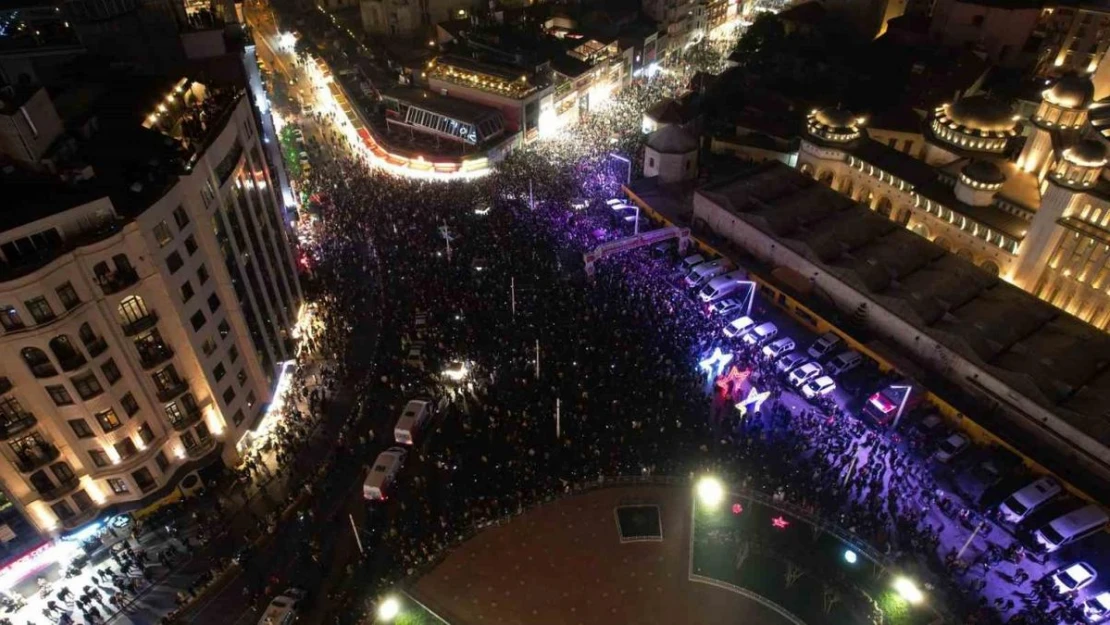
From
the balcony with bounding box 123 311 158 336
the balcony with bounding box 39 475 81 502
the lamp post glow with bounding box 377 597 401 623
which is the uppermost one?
the balcony with bounding box 123 311 158 336

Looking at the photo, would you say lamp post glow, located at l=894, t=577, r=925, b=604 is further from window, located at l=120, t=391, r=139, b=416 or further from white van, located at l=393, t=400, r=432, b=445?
window, located at l=120, t=391, r=139, b=416

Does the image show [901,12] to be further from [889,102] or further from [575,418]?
[575,418]

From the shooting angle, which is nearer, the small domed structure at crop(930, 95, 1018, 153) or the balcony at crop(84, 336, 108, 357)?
the balcony at crop(84, 336, 108, 357)

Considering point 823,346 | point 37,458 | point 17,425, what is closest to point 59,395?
point 17,425

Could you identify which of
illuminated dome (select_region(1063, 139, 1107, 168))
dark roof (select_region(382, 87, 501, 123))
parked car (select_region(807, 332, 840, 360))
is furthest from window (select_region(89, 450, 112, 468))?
illuminated dome (select_region(1063, 139, 1107, 168))

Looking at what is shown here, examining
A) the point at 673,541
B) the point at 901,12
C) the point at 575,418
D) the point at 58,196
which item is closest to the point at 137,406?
the point at 58,196
